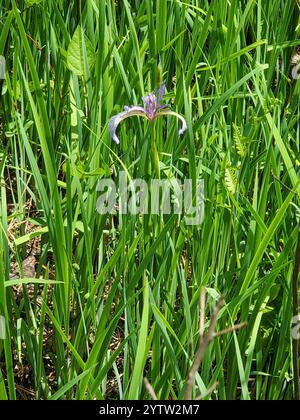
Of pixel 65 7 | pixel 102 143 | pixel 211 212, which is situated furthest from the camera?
pixel 65 7

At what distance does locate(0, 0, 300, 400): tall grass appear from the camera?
1319 millimetres

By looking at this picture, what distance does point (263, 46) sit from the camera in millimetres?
1870

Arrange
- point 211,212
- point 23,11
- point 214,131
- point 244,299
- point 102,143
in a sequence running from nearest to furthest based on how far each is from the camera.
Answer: point 244,299, point 211,212, point 102,143, point 214,131, point 23,11

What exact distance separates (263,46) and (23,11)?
580 millimetres

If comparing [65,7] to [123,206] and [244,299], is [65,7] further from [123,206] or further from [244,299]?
[244,299]

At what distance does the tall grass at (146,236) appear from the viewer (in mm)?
1319

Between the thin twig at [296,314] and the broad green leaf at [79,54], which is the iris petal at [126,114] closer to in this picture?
the broad green leaf at [79,54]

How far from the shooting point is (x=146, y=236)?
1.42m

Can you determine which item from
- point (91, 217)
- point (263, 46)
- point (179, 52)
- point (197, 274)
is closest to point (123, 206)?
point (91, 217)
